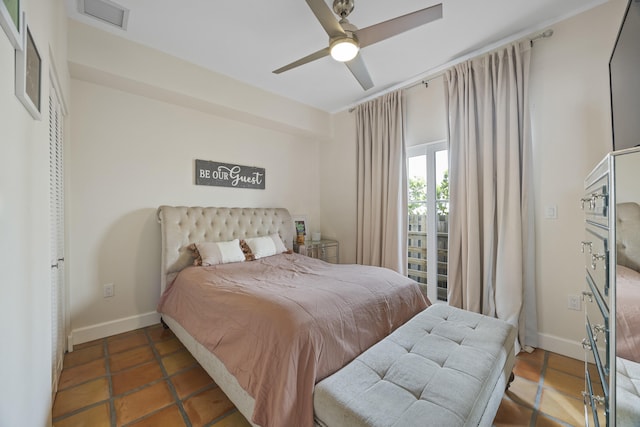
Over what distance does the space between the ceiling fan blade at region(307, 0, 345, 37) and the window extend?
1.89 meters

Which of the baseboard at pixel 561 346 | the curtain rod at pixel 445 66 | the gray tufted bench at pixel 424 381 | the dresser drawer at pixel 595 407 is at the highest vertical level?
the curtain rod at pixel 445 66

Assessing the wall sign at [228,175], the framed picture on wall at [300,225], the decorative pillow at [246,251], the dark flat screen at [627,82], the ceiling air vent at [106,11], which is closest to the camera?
the dark flat screen at [627,82]

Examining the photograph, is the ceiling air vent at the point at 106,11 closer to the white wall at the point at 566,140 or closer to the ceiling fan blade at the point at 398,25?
the ceiling fan blade at the point at 398,25

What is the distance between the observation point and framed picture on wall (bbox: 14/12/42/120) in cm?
87

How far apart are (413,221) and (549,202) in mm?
1338

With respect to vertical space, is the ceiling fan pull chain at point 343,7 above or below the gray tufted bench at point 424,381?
above

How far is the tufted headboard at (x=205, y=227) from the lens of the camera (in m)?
2.67

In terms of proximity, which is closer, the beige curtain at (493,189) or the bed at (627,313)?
the bed at (627,313)

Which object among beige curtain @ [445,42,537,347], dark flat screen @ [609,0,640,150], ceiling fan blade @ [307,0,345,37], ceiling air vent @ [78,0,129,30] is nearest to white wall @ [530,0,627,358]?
beige curtain @ [445,42,537,347]

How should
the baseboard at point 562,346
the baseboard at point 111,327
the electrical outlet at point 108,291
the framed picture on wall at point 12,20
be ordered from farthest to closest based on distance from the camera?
the electrical outlet at point 108,291 < the baseboard at point 111,327 < the baseboard at point 562,346 < the framed picture on wall at point 12,20

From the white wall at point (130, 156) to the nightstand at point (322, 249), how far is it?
3.79ft

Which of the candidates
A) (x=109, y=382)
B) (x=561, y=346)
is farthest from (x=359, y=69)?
(x=109, y=382)

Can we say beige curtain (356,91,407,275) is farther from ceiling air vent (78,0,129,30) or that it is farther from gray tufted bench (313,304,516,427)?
ceiling air vent (78,0,129,30)

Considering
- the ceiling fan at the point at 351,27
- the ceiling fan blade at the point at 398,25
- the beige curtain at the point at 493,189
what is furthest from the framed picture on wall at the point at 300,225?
the ceiling fan blade at the point at 398,25
